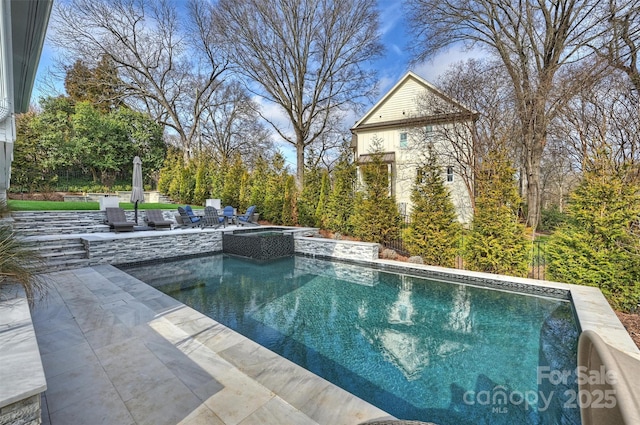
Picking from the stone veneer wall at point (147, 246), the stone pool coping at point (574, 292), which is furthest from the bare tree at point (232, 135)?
the stone pool coping at point (574, 292)

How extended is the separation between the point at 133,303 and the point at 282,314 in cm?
242

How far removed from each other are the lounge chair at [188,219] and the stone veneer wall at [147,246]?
2053 millimetres

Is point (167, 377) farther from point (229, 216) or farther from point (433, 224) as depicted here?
point (229, 216)

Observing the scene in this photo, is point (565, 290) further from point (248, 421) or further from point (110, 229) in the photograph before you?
point (110, 229)

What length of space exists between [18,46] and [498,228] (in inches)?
398

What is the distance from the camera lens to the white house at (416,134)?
14.5 m

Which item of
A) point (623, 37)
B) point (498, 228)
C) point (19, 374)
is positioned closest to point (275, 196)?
point (498, 228)

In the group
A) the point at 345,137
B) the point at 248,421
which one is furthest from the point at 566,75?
the point at 345,137

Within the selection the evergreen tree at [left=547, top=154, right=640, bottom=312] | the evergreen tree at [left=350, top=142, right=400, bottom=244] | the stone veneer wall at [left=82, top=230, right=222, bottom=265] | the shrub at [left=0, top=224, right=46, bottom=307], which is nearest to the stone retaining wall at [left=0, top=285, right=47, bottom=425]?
the shrub at [left=0, top=224, right=46, bottom=307]

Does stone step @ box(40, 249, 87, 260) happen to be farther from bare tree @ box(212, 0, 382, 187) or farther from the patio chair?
bare tree @ box(212, 0, 382, 187)

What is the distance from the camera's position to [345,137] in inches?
960

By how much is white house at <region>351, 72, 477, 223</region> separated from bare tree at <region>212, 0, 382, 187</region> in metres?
2.45

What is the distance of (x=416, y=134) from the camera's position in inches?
710

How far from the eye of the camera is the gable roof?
13.8 metres
